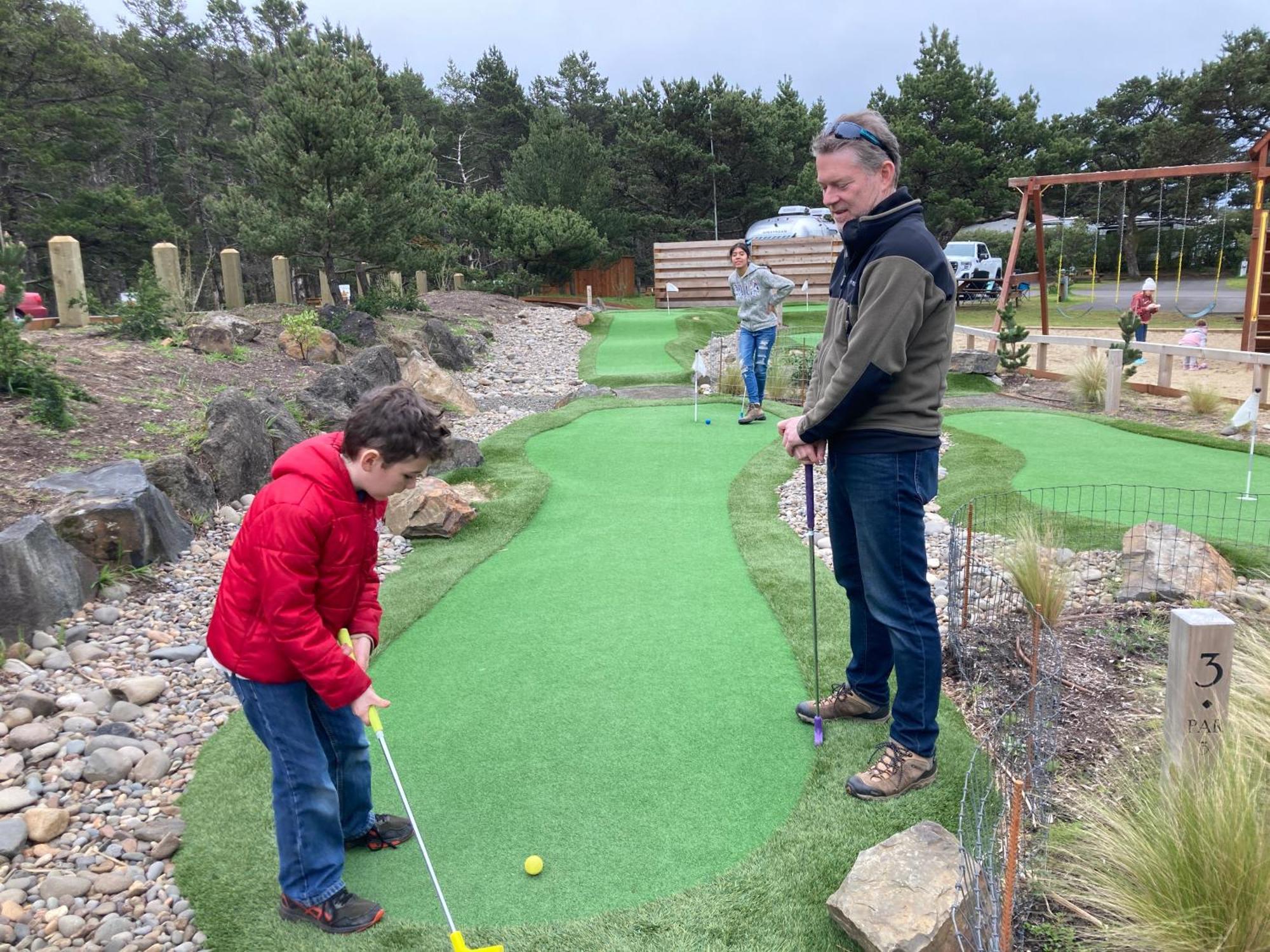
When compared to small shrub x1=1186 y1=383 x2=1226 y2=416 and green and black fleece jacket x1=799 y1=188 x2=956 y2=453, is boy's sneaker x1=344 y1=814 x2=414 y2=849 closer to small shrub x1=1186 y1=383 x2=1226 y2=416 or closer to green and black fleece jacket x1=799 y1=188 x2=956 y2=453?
green and black fleece jacket x1=799 y1=188 x2=956 y2=453

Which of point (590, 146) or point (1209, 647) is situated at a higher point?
point (590, 146)

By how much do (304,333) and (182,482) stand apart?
5121mm

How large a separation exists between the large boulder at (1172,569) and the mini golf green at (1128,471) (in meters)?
0.64

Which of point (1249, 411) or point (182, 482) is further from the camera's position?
point (1249, 411)

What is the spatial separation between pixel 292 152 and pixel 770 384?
7545 millimetres

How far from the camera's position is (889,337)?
219 cm

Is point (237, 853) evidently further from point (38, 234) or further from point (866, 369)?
point (38, 234)

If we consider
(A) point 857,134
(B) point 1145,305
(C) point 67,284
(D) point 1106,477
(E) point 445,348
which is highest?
(A) point 857,134

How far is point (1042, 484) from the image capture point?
580 cm

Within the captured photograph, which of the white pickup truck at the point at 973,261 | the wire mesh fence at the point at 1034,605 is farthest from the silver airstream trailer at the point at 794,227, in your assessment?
the wire mesh fence at the point at 1034,605

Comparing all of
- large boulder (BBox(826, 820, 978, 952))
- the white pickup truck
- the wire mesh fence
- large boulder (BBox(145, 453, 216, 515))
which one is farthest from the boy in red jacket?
the white pickup truck

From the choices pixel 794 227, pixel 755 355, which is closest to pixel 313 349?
pixel 755 355

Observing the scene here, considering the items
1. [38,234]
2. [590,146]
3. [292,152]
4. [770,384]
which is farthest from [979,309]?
[38,234]

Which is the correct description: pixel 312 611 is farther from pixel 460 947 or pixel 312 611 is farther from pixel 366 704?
pixel 460 947
